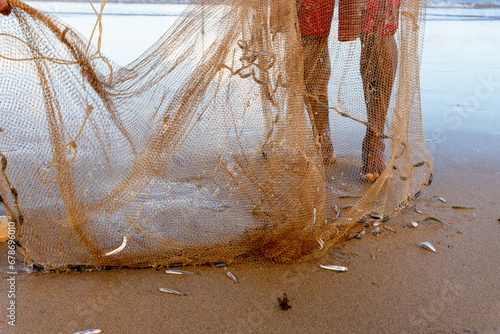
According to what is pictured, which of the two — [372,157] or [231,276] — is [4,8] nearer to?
[231,276]

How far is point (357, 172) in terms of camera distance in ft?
9.11

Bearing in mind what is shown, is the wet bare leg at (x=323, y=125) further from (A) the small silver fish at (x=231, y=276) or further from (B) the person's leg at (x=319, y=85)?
(A) the small silver fish at (x=231, y=276)

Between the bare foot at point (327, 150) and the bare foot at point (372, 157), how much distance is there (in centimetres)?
32

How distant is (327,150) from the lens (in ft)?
8.51

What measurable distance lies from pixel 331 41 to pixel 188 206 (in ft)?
4.36

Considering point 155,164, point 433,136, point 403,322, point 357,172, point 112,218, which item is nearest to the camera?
point 403,322

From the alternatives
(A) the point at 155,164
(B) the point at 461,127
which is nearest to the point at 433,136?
→ (B) the point at 461,127

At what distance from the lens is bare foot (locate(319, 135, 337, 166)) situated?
2.56 meters

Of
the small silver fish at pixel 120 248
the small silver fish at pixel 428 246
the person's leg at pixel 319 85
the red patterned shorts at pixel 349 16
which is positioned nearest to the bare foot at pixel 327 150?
the person's leg at pixel 319 85

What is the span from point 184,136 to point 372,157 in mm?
1383

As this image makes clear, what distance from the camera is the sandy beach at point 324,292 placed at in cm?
183

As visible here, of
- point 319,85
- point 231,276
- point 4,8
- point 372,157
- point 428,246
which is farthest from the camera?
point 372,157

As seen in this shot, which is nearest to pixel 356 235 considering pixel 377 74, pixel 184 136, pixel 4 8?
pixel 377 74

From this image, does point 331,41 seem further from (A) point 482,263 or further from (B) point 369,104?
(A) point 482,263
